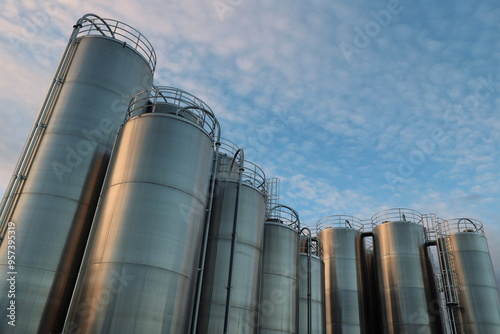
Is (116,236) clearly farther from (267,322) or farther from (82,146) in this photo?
(267,322)

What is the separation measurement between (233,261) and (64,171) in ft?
21.6

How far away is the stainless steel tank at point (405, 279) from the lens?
2206cm

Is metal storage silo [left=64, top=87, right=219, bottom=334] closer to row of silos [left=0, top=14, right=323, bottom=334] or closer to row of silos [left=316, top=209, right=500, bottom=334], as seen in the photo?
row of silos [left=0, top=14, right=323, bottom=334]

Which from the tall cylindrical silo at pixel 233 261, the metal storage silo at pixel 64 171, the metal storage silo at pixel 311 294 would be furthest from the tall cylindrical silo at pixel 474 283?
the metal storage silo at pixel 64 171

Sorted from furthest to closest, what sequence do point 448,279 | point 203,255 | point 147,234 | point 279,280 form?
point 448,279, point 279,280, point 203,255, point 147,234

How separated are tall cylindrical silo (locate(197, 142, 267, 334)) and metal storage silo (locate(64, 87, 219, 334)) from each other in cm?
168

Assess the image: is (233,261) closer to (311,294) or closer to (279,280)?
(279,280)

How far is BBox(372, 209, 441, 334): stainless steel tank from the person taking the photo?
22062 millimetres

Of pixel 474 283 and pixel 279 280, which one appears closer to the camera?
pixel 279 280

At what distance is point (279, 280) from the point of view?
1622 cm

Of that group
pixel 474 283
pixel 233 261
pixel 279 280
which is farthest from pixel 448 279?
pixel 233 261

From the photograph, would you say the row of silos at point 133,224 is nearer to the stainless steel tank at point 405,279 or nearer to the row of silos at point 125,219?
the row of silos at point 125,219

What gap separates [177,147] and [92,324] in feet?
17.5

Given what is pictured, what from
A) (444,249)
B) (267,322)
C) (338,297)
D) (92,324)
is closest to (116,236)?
(92,324)
